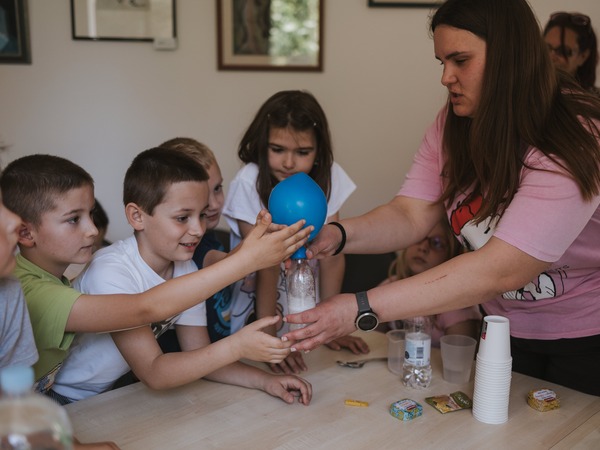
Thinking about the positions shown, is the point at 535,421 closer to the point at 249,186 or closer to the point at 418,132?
the point at 249,186

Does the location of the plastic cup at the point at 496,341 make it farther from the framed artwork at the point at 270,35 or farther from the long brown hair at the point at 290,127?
the framed artwork at the point at 270,35

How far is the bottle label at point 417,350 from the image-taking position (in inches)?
62.6

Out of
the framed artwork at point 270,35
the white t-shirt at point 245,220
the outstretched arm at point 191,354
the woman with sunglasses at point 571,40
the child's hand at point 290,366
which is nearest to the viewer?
the outstretched arm at point 191,354

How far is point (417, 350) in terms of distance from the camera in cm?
159

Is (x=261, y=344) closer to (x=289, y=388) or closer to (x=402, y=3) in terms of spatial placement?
(x=289, y=388)

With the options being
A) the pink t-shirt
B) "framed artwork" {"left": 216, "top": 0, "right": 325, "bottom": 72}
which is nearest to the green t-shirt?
the pink t-shirt

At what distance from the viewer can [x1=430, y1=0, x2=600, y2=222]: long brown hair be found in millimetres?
1472

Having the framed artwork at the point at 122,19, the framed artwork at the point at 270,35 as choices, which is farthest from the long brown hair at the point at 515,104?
the framed artwork at the point at 122,19

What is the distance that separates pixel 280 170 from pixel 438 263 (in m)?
0.71

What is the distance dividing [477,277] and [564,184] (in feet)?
0.91

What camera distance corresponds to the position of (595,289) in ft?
5.36

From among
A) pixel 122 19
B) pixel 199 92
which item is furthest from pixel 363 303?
pixel 122 19

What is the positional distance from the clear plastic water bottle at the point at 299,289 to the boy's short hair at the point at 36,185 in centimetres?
59

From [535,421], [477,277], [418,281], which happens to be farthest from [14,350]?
[535,421]
